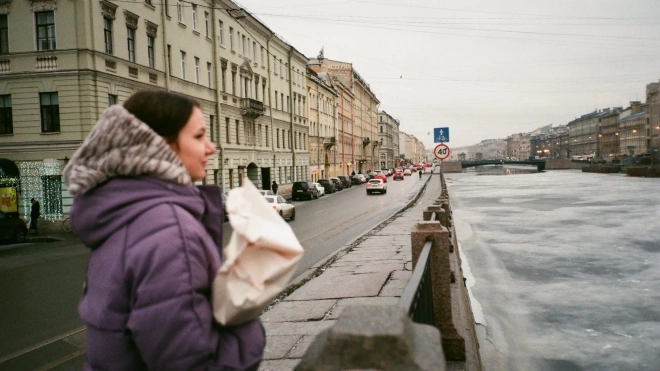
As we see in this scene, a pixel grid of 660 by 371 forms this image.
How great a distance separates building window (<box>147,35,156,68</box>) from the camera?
89.5ft

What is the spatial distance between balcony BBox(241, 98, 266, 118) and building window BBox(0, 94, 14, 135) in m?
17.9

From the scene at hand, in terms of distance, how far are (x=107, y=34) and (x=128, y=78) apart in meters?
2.14

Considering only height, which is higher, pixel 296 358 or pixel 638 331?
pixel 296 358

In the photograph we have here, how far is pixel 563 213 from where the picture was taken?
26.8 m

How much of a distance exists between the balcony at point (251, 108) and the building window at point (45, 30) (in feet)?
57.0

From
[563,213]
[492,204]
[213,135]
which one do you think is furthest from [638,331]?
[213,135]

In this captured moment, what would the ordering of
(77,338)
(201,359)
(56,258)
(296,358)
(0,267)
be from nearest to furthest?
1. (201,359)
2. (296,358)
3. (77,338)
4. (0,267)
5. (56,258)

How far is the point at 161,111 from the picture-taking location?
5.86ft

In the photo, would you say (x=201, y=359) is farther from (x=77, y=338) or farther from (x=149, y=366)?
(x=77, y=338)

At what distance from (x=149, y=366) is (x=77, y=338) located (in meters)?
5.97

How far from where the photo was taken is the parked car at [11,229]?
18.7 m

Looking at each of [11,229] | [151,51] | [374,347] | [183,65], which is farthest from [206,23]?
[374,347]

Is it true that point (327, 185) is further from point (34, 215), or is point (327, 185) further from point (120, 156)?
point (120, 156)

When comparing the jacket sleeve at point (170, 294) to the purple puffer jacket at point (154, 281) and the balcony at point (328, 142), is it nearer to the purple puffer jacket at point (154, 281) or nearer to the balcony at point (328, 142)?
the purple puffer jacket at point (154, 281)
